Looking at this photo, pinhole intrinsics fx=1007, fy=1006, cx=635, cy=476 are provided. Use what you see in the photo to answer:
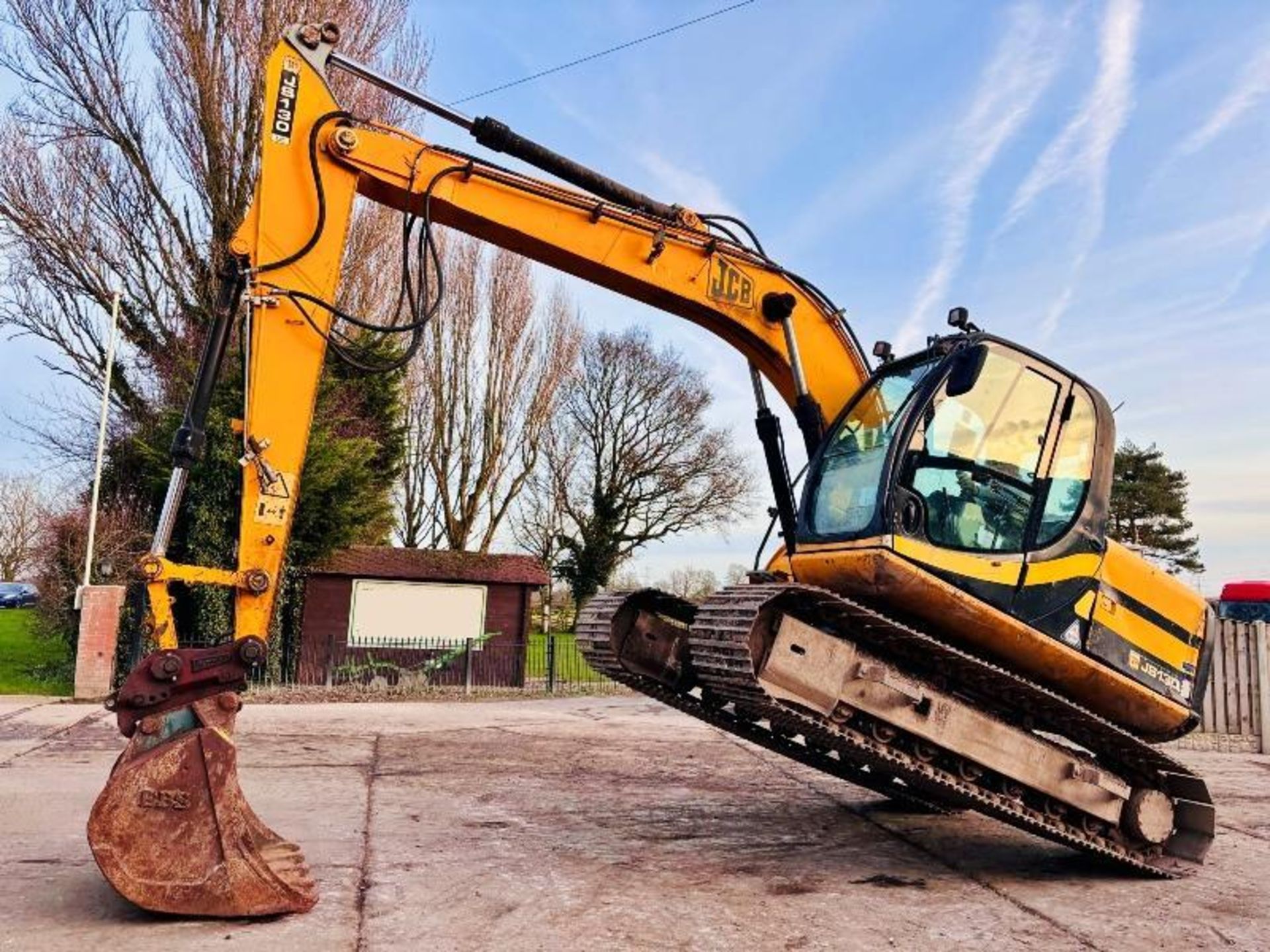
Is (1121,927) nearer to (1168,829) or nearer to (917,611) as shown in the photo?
(1168,829)

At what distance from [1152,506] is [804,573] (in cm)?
3807

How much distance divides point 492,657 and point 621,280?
12241 mm

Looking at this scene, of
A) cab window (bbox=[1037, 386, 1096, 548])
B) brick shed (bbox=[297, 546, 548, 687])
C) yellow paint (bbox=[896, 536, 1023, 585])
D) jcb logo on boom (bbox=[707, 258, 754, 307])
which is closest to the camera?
yellow paint (bbox=[896, 536, 1023, 585])

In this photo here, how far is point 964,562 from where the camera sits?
494cm

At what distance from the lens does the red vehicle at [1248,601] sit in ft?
69.4

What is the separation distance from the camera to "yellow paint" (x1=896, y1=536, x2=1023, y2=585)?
481 centimetres

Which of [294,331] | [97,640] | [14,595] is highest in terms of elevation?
[294,331]

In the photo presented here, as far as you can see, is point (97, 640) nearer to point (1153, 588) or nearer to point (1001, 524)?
point (1001, 524)

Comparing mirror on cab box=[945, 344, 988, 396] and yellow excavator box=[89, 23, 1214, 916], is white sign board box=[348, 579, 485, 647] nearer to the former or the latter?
yellow excavator box=[89, 23, 1214, 916]

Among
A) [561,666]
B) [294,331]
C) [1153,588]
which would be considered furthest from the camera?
[561,666]

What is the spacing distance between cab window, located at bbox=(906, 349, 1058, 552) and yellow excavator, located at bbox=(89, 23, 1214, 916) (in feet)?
0.04

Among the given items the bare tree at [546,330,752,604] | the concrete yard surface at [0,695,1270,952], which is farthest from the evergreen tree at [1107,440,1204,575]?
the concrete yard surface at [0,695,1270,952]

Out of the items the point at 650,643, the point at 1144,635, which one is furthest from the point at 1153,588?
the point at 650,643

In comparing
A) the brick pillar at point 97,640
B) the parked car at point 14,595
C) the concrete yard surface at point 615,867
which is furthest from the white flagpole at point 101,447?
the parked car at point 14,595
